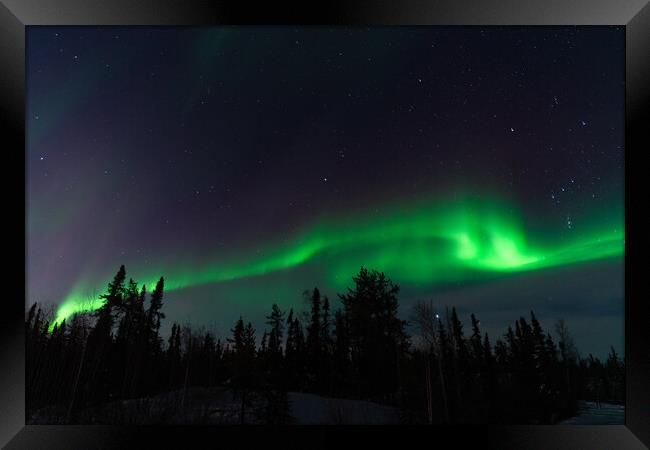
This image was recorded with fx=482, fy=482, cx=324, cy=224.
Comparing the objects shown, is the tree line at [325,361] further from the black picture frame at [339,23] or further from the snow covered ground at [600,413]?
the black picture frame at [339,23]

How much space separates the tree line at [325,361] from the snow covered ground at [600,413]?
2.7 inches

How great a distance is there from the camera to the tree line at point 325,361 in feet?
13.9

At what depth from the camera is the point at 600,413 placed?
158 inches

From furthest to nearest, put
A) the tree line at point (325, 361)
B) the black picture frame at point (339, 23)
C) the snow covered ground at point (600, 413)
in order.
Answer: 1. the tree line at point (325, 361)
2. the snow covered ground at point (600, 413)
3. the black picture frame at point (339, 23)

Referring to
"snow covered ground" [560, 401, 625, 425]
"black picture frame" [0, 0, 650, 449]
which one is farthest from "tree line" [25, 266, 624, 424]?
"black picture frame" [0, 0, 650, 449]

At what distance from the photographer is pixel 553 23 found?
2996mm

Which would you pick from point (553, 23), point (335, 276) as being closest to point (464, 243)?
point (335, 276)

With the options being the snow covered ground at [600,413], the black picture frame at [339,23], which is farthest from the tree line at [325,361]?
the black picture frame at [339,23]

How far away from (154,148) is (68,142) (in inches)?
27.8

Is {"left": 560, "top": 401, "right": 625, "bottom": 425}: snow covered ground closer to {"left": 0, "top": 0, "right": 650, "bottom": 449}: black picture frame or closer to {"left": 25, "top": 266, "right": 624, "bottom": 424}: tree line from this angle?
{"left": 25, "top": 266, "right": 624, "bottom": 424}: tree line

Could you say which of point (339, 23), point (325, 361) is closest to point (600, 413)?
point (325, 361)

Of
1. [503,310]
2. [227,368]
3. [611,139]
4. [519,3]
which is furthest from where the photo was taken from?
[227,368]

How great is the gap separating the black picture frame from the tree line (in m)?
1.21

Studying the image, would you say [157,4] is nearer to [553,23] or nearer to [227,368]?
[553,23]
